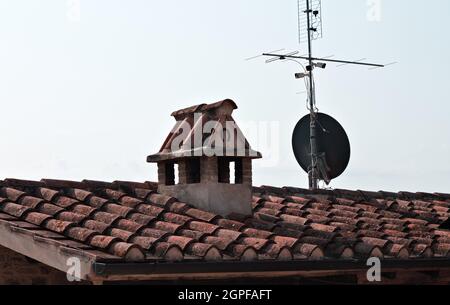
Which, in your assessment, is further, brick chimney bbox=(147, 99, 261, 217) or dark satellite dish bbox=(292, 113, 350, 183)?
dark satellite dish bbox=(292, 113, 350, 183)

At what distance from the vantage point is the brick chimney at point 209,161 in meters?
11.1

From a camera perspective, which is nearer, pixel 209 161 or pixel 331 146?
pixel 209 161

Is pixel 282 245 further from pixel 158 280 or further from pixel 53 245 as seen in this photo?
pixel 53 245

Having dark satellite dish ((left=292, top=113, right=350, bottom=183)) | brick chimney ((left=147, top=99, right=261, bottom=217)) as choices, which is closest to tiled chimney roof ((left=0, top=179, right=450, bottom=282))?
brick chimney ((left=147, top=99, right=261, bottom=217))

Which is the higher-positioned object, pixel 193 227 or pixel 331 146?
pixel 331 146

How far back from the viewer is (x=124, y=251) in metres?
7.89

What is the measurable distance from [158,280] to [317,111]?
8976 millimetres

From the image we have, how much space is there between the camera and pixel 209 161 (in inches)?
438

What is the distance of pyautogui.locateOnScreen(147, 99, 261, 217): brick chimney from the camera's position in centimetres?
1113

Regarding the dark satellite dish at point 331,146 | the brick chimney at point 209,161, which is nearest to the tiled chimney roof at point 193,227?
the brick chimney at point 209,161

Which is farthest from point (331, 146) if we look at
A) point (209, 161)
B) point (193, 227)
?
point (193, 227)

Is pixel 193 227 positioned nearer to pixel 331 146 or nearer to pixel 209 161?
pixel 209 161

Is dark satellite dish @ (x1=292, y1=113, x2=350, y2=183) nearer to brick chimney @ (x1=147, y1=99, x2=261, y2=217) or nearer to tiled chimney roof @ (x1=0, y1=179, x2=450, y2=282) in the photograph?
tiled chimney roof @ (x1=0, y1=179, x2=450, y2=282)
